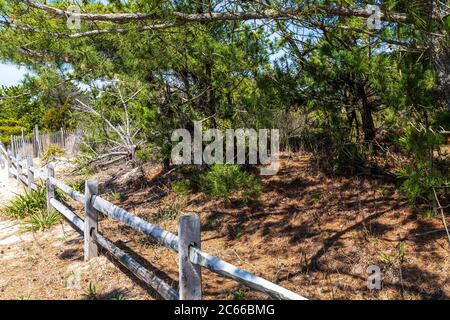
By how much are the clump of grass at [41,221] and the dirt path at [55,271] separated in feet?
0.53

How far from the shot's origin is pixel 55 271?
4520 mm

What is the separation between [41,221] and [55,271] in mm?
2008

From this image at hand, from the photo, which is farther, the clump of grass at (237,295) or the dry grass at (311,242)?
the dry grass at (311,242)

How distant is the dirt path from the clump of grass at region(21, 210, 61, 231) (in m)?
0.16

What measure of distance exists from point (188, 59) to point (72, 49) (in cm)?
237

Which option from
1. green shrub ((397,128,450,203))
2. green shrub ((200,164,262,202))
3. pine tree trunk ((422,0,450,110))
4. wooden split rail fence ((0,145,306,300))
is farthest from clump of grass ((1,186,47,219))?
pine tree trunk ((422,0,450,110))

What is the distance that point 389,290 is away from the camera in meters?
3.67

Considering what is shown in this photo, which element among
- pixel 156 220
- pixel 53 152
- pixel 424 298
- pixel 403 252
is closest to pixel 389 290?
pixel 424 298

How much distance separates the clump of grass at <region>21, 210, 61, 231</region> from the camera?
20.4 feet

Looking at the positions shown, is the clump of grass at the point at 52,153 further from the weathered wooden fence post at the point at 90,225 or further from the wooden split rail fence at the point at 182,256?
the weathered wooden fence post at the point at 90,225

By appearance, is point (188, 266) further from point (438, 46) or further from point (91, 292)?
point (438, 46)

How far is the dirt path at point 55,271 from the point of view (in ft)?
12.8

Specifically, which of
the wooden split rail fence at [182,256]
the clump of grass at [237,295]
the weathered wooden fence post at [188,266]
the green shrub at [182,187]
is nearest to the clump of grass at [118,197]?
the green shrub at [182,187]

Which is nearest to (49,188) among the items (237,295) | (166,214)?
(166,214)
